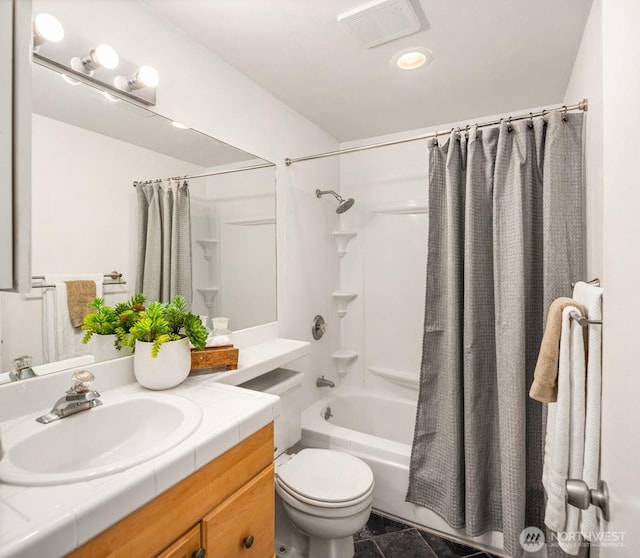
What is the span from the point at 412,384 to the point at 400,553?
111cm

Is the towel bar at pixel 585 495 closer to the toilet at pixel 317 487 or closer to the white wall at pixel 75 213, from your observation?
the toilet at pixel 317 487

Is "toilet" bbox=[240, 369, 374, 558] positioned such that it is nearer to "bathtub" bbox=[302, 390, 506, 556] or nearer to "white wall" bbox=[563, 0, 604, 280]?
"bathtub" bbox=[302, 390, 506, 556]

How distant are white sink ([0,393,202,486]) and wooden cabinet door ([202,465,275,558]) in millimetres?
238

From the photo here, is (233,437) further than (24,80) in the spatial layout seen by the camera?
Yes

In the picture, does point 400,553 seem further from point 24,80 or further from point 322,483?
point 24,80

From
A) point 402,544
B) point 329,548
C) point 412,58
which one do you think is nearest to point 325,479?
point 329,548

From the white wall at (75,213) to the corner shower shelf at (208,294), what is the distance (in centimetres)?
36

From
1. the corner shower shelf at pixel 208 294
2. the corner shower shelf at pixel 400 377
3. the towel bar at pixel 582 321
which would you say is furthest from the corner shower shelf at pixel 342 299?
the towel bar at pixel 582 321

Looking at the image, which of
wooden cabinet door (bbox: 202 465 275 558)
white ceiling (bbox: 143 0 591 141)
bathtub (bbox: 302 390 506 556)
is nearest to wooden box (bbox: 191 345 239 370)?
wooden cabinet door (bbox: 202 465 275 558)

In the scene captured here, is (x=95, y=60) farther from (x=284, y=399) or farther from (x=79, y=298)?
(x=284, y=399)

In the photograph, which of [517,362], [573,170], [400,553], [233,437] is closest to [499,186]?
[573,170]

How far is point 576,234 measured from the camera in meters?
1.50

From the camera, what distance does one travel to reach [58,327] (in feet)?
3.74

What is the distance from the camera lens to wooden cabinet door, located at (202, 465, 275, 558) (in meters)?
0.90
